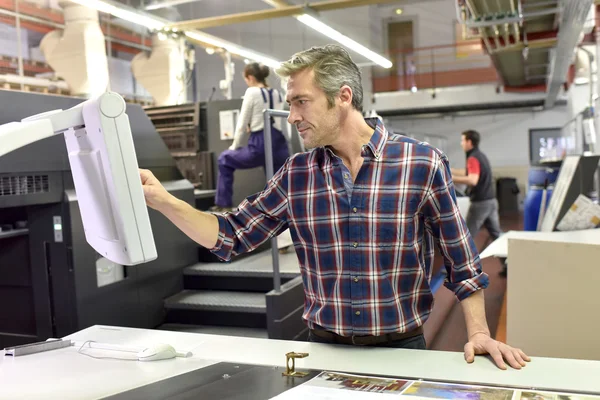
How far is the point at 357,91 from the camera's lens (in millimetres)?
1612

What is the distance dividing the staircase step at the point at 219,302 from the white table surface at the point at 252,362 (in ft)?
7.00

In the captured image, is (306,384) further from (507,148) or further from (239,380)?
(507,148)

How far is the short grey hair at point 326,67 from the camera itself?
1.52 m

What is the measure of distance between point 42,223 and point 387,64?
7639 millimetres

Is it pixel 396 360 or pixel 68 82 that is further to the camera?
pixel 68 82

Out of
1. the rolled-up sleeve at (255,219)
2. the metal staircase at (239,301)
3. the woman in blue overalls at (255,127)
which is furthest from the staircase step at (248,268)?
the rolled-up sleeve at (255,219)

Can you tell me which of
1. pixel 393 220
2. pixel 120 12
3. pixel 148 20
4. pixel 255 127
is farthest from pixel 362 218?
pixel 148 20

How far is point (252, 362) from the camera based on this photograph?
144cm

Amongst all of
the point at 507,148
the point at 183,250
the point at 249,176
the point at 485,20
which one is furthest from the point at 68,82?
the point at 507,148

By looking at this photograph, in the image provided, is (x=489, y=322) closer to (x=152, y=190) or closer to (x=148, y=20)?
(x=152, y=190)

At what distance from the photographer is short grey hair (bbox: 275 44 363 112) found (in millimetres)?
1524

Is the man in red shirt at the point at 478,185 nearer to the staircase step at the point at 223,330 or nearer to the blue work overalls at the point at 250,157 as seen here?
the blue work overalls at the point at 250,157

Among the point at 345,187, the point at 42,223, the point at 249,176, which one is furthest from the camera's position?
the point at 249,176

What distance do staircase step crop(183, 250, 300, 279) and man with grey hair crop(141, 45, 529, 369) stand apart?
2374 millimetres
